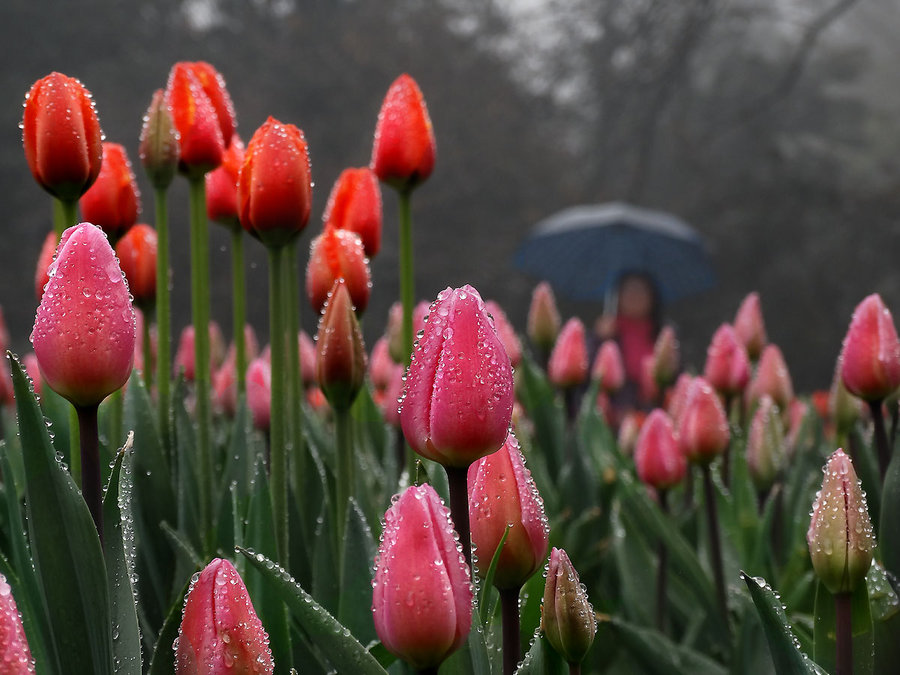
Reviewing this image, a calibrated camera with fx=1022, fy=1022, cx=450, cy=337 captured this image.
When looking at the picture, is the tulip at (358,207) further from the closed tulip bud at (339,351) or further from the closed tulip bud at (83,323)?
the closed tulip bud at (83,323)

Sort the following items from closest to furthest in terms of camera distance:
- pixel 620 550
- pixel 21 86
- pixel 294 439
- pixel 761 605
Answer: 1. pixel 761 605
2. pixel 294 439
3. pixel 620 550
4. pixel 21 86

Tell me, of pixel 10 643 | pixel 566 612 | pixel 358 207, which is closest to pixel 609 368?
pixel 358 207

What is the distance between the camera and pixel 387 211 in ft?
36.4

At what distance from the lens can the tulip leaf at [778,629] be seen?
73 cm

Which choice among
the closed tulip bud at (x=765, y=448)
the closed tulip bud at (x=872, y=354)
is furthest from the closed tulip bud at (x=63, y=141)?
the closed tulip bud at (x=765, y=448)

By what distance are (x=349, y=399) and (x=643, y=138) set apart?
11490 millimetres

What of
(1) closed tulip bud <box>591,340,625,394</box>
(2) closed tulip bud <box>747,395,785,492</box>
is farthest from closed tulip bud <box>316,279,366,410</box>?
(1) closed tulip bud <box>591,340,625,394</box>

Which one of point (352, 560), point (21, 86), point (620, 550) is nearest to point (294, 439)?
point (352, 560)

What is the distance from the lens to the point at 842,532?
81 cm

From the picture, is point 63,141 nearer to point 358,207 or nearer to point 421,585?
point 358,207

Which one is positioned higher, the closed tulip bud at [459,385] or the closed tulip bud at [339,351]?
the closed tulip bud at [339,351]

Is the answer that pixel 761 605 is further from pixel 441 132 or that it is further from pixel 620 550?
pixel 441 132

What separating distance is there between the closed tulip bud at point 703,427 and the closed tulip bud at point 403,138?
1.67ft

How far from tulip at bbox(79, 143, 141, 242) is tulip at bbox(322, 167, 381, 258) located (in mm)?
244
